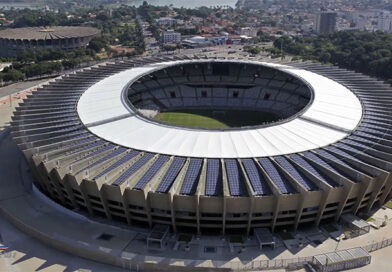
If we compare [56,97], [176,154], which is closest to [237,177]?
[176,154]

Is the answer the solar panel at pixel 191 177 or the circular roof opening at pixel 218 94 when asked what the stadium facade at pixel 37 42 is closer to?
the circular roof opening at pixel 218 94

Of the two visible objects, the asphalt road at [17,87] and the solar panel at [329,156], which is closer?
the solar panel at [329,156]

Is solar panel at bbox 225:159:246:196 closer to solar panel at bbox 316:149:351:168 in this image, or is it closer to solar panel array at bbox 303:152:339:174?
solar panel array at bbox 303:152:339:174

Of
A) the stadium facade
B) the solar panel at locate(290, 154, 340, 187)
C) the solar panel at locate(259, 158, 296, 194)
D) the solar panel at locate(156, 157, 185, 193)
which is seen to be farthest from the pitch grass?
the stadium facade

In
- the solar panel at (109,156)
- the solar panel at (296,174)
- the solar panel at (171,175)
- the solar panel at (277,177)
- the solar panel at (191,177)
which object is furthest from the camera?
the solar panel at (109,156)

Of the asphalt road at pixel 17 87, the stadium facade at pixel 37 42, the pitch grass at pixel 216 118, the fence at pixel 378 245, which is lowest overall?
the pitch grass at pixel 216 118

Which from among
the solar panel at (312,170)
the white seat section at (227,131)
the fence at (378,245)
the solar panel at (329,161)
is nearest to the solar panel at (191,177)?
the white seat section at (227,131)

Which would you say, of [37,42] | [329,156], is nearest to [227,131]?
[329,156]

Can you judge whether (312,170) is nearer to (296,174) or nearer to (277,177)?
(296,174)
